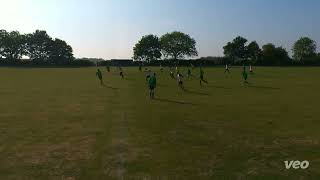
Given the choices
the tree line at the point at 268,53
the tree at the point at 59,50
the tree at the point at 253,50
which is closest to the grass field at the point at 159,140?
the tree line at the point at 268,53

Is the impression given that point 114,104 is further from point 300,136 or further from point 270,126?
point 300,136

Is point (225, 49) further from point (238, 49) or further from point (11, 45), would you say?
point (11, 45)

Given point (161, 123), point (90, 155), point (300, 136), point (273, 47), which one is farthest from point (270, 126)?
point (273, 47)

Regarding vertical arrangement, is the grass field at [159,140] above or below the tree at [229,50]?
below

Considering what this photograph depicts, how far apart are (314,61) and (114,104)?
10845cm

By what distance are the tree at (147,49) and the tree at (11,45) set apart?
1547 inches

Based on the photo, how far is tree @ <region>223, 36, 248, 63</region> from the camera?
15075 cm

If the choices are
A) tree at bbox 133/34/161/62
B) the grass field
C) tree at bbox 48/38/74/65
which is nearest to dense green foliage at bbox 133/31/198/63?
tree at bbox 133/34/161/62

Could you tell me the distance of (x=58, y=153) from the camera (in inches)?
544

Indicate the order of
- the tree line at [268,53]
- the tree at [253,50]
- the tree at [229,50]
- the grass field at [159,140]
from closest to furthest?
the grass field at [159,140], the tree line at [268,53], the tree at [253,50], the tree at [229,50]

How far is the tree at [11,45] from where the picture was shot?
153875 millimetres

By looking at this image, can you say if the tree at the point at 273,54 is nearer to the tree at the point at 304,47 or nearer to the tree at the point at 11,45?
the tree at the point at 304,47

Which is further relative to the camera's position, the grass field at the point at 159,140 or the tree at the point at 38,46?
the tree at the point at 38,46

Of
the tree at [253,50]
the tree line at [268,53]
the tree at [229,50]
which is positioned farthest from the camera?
the tree at [229,50]
